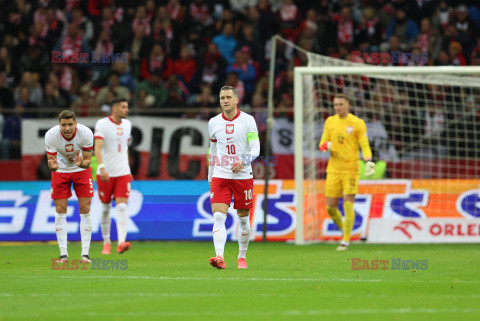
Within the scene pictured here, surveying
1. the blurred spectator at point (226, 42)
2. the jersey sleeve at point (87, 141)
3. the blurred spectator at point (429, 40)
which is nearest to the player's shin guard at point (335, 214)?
the jersey sleeve at point (87, 141)

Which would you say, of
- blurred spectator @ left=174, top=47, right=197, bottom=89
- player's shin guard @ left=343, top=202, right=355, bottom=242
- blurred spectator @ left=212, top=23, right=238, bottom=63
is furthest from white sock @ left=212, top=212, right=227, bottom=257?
blurred spectator @ left=212, top=23, right=238, bottom=63

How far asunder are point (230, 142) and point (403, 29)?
12082mm

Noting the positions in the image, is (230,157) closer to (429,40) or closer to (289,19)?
(429,40)

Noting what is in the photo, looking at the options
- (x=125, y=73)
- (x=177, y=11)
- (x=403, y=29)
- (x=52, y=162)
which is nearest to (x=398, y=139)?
(x=403, y=29)

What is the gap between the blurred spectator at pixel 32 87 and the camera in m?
20.4

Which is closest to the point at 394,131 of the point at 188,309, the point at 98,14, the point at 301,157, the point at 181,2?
the point at 301,157

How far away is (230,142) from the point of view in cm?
1071

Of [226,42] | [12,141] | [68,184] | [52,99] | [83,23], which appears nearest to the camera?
[68,184]

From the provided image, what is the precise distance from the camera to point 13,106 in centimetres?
2027

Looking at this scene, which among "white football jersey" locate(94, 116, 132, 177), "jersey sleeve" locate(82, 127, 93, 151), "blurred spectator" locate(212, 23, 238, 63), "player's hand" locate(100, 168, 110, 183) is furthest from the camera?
"blurred spectator" locate(212, 23, 238, 63)

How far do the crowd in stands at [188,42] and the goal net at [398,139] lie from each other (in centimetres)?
181

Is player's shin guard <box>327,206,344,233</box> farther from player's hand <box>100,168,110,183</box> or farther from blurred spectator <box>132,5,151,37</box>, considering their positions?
blurred spectator <box>132,5,151,37</box>

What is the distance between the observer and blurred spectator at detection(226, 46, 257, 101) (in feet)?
68.3

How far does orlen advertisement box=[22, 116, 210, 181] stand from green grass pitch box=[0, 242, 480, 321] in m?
4.85
